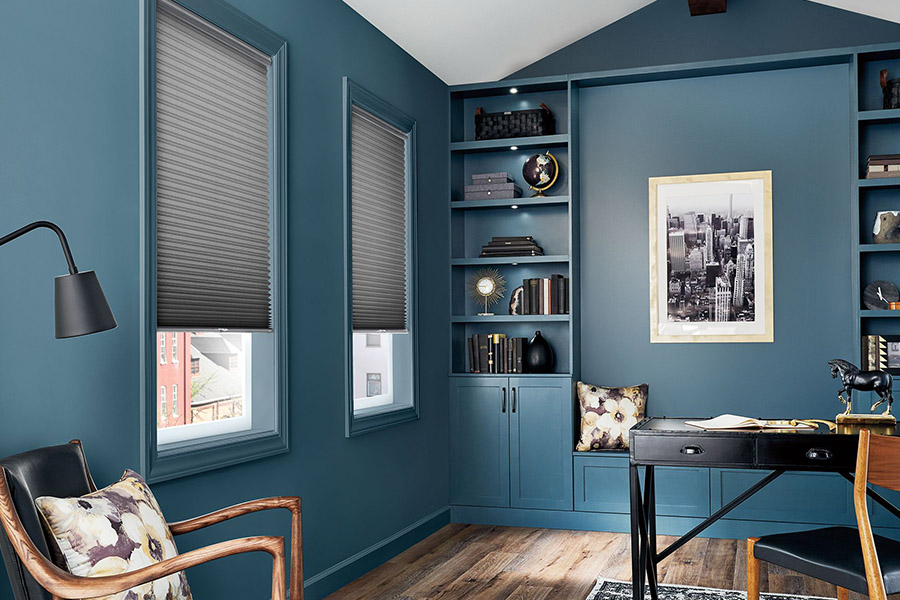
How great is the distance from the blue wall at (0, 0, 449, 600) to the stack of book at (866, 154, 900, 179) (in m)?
2.74

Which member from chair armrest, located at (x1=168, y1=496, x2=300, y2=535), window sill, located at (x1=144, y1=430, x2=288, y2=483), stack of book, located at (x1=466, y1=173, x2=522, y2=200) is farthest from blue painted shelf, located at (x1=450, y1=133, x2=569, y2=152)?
chair armrest, located at (x1=168, y1=496, x2=300, y2=535)

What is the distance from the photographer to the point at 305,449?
3.87 metres

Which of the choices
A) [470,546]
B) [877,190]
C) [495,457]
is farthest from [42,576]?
[877,190]

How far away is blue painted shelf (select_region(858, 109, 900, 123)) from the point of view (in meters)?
4.98

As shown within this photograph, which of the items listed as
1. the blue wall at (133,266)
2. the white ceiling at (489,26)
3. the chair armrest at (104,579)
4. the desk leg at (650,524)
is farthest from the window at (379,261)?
the chair armrest at (104,579)

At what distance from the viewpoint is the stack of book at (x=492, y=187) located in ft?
18.7

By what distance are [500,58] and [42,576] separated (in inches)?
175

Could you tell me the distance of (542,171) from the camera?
5691 millimetres

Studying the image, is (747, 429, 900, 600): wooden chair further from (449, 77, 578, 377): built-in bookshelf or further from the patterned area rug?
(449, 77, 578, 377): built-in bookshelf

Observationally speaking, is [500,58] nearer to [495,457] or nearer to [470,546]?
[495,457]

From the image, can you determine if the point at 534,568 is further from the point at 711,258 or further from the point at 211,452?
the point at 711,258

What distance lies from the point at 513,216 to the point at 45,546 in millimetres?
4293

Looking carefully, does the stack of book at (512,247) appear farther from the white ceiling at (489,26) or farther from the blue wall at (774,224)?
the white ceiling at (489,26)

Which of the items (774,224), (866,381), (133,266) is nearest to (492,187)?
(774,224)
